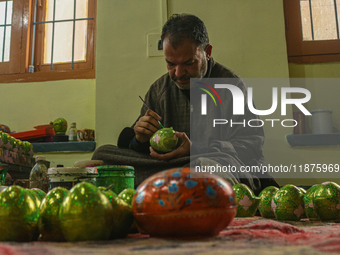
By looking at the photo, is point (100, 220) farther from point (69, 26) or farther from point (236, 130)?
point (69, 26)

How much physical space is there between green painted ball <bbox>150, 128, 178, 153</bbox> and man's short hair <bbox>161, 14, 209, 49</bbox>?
1.72 ft

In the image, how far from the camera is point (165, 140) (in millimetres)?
1748

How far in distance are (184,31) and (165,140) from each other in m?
0.68

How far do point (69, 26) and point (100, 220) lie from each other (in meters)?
2.85

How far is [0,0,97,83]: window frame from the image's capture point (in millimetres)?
3070

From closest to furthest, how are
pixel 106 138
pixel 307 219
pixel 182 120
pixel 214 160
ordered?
1. pixel 307 219
2. pixel 214 160
3. pixel 182 120
4. pixel 106 138

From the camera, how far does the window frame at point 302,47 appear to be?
2822mm

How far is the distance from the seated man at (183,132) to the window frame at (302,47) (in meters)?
0.91

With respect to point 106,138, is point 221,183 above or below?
below

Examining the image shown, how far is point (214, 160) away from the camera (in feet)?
5.56

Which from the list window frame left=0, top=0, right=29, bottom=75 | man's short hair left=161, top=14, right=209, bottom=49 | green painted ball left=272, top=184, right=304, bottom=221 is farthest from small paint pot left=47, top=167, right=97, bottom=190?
window frame left=0, top=0, right=29, bottom=75

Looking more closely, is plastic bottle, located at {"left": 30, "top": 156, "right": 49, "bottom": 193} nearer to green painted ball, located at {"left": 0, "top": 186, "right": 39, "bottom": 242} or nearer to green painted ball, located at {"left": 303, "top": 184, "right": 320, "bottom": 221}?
green painted ball, located at {"left": 0, "top": 186, "right": 39, "bottom": 242}

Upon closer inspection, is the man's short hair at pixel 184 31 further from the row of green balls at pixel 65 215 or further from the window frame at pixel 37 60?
the row of green balls at pixel 65 215

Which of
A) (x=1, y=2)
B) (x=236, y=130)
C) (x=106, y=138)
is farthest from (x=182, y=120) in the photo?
(x=1, y=2)
